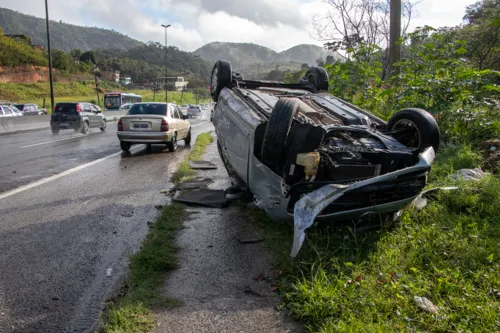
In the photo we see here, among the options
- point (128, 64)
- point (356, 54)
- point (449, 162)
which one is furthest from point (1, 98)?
point (128, 64)

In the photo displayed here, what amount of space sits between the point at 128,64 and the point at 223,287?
110180mm

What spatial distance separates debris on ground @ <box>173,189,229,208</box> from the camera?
5711 mm

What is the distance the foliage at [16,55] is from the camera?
52.0m

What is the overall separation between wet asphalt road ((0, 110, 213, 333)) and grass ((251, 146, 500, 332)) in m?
1.55

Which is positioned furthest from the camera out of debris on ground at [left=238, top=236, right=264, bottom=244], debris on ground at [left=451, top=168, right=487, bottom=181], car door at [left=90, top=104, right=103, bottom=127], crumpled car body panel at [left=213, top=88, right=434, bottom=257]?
car door at [left=90, top=104, right=103, bottom=127]

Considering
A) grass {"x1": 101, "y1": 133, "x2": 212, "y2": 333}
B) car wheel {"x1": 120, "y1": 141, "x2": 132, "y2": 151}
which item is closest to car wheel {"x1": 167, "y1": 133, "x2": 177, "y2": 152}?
car wheel {"x1": 120, "y1": 141, "x2": 132, "y2": 151}

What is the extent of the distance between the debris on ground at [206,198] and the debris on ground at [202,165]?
2399 mm

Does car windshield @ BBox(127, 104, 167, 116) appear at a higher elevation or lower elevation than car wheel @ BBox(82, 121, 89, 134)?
Result: higher

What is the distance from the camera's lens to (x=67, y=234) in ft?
14.6

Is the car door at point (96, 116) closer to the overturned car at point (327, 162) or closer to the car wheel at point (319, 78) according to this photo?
the car wheel at point (319, 78)

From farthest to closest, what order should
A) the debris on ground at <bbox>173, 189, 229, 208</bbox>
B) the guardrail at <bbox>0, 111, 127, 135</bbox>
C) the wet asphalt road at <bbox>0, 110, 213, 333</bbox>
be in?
the guardrail at <bbox>0, 111, 127, 135</bbox>, the debris on ground at <bbox>173, 189, 229, 208</bbox>, the wet asphalt road at <bbox>0, 110, 213, 333</bbox>

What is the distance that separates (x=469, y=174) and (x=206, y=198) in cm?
368

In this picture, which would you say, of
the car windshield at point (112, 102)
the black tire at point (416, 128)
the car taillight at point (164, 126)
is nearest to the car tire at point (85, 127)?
the car taillight at point (164, 126)

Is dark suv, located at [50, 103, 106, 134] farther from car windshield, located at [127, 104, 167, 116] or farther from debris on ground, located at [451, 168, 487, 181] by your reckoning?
debris on ground, located at [451, 168, 487, 181]
